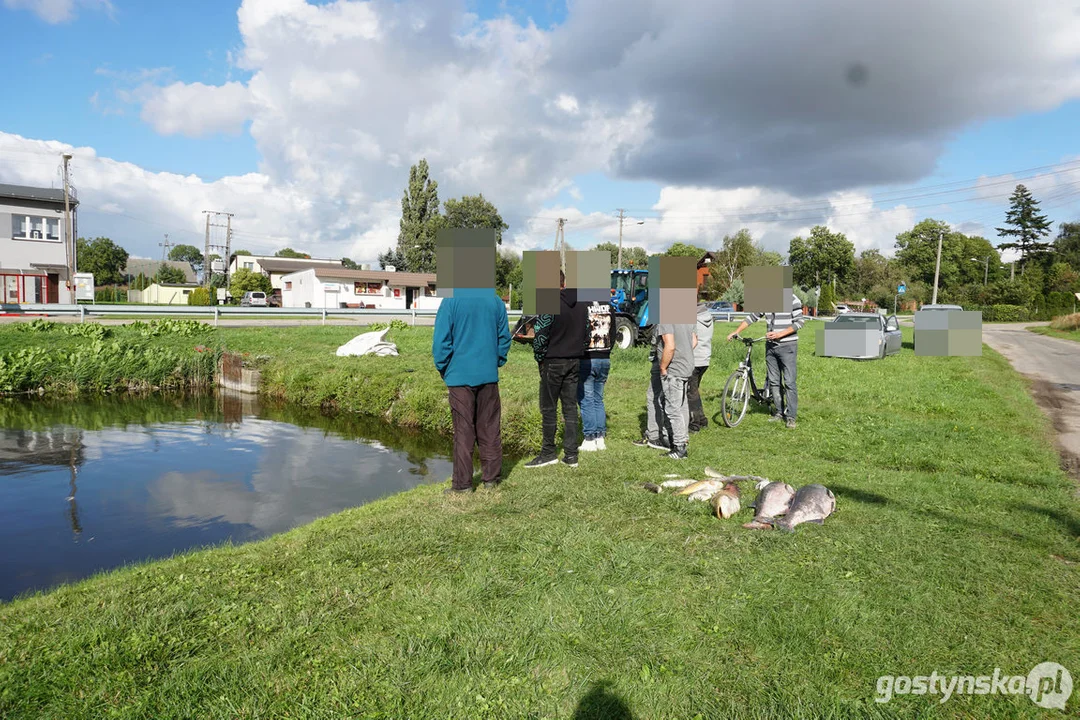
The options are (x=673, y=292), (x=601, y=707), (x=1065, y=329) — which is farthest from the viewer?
(x=1065, y=329)

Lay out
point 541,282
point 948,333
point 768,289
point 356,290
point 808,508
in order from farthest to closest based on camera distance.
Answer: point 356,290 < point 948,333 < point 768,289 < point 541,282 < point 808,508

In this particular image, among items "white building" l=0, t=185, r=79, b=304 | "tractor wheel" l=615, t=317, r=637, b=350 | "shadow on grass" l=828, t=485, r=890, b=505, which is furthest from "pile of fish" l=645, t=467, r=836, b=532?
"white building" l=0, t=185, r=79, b=304

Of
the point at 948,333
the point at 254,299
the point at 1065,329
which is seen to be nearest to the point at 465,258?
the point at 948,333

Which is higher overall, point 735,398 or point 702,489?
point 735,398

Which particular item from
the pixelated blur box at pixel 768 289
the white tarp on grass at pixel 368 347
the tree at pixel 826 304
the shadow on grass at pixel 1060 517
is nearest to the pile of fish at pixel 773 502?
the shadow on grass at pixel 1060 517

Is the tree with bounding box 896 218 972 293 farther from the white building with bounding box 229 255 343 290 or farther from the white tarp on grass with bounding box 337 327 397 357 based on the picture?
the white tarp on grass with bounding box 337 327 397 357

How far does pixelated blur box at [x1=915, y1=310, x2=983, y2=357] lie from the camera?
17.5 meters

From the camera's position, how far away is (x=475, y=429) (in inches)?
220

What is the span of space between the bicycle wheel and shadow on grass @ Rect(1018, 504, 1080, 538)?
12.6 feet

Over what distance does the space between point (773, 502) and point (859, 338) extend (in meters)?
15.9

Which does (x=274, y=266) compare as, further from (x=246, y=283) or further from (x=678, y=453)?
(x=678, y=453)

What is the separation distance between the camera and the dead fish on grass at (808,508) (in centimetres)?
470

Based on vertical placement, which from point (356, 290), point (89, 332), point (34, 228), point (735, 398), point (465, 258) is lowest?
point (735, 398)

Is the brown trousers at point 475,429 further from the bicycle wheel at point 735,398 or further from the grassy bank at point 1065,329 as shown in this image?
the grassy bank at point 1065,329
